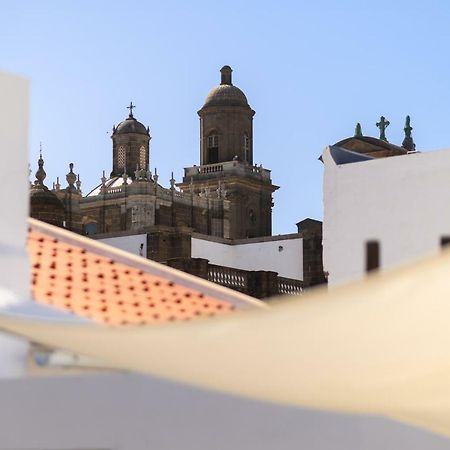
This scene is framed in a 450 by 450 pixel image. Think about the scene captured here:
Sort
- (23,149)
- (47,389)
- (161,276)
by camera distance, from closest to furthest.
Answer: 1. (47,389)
2. (23,149)
3. (161,276)

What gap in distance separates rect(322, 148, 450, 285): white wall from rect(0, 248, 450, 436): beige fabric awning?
6445 millimetres

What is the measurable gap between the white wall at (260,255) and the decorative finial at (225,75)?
1282 inches

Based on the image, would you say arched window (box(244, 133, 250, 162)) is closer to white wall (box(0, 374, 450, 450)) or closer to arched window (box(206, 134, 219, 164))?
arched window (box(206, 134, 219, 164))

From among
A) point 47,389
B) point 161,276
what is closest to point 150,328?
point 47,389

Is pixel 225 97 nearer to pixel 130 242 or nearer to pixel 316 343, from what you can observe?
pixel 130 242

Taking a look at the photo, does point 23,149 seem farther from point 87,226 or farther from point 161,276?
point 87,226

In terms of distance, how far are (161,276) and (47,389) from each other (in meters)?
2.08

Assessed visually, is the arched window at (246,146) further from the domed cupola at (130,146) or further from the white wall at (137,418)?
the white wall at (137,418)

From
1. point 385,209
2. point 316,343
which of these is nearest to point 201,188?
point 385,209

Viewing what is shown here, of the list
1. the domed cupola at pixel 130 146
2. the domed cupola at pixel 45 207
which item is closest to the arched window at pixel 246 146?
the domed cupola at pixel 130 146

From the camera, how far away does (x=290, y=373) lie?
471 centimetres

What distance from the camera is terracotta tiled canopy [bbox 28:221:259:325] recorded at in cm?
635

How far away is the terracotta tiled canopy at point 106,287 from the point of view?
6.35 meters

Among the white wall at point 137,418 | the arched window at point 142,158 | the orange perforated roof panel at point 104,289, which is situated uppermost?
the arched window at point 142,158
